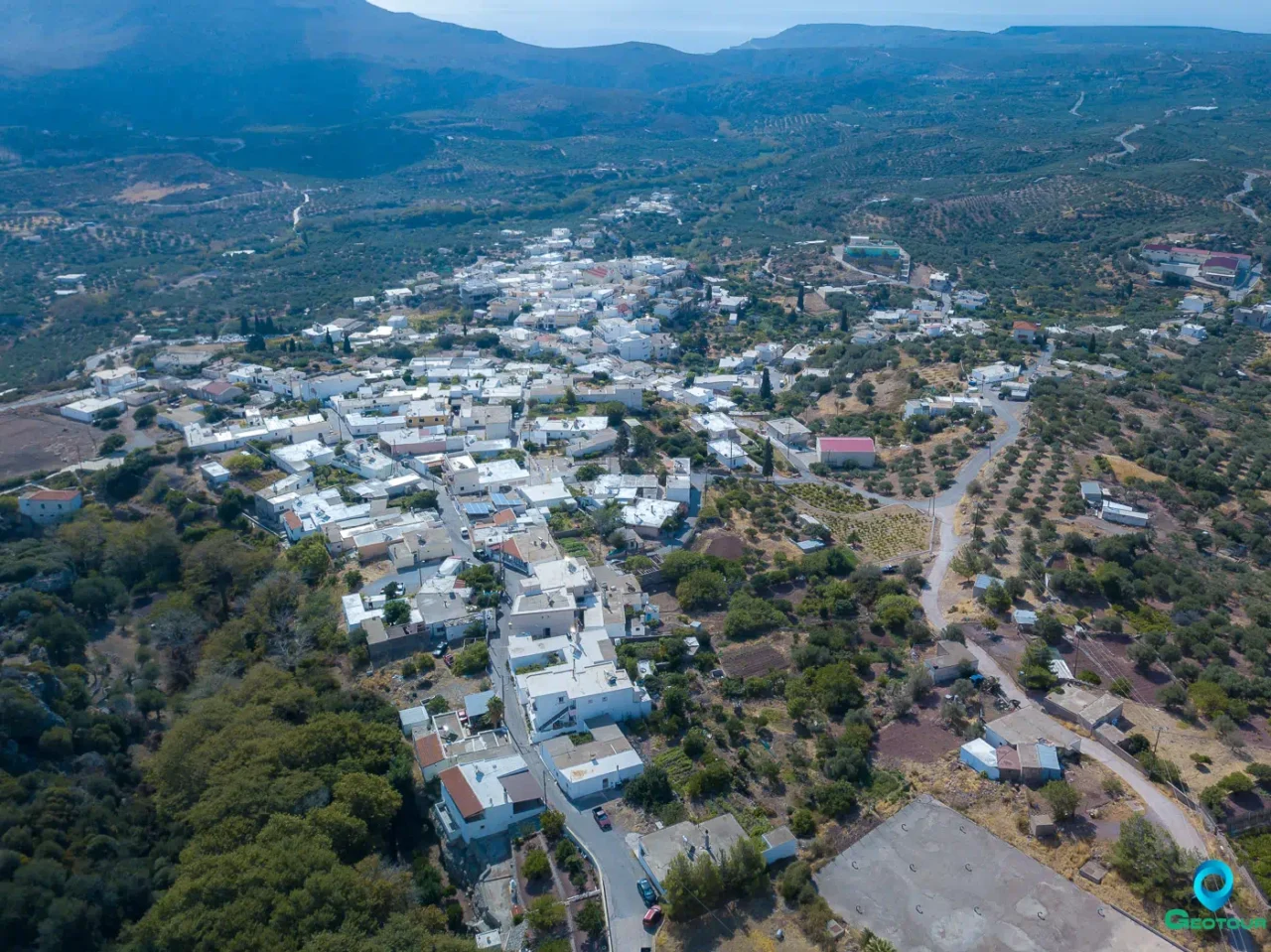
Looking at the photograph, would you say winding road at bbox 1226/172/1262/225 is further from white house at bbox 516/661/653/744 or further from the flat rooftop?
white house at bbox 516/661/653/744

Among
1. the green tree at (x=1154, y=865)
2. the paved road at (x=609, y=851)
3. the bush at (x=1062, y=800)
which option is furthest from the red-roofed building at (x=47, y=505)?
the green tree at (x=1154, y=865)

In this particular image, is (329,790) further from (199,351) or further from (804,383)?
(199,351)

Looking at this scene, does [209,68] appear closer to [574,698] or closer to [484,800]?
[574,698]

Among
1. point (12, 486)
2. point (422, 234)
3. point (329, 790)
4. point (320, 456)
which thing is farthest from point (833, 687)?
point (422, 234)

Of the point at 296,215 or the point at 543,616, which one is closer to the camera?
the point at 543,616

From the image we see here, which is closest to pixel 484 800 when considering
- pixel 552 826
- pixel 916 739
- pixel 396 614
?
pixel 552 826

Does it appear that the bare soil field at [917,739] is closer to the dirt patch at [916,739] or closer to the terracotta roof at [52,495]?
the dirt patch at [916,739]

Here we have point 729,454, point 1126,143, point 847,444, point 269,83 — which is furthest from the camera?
point 269,83
